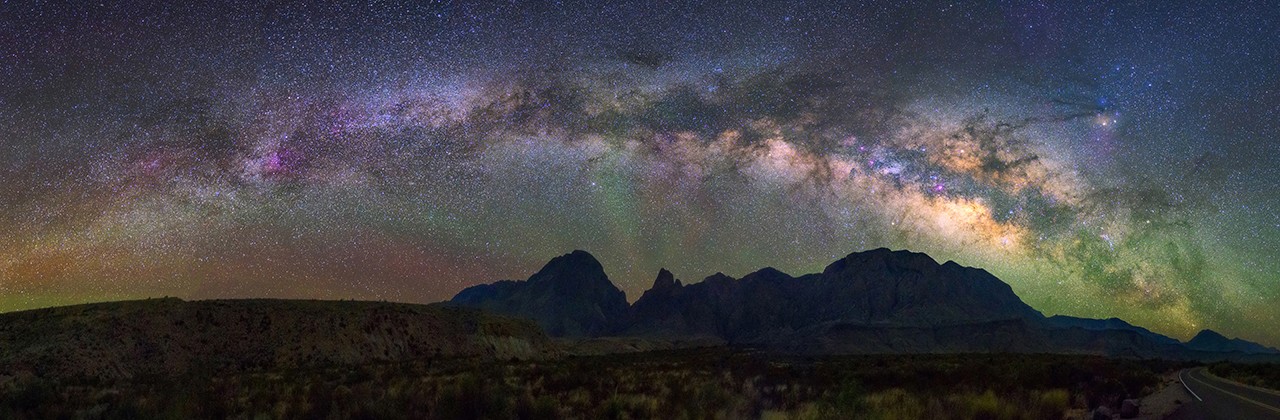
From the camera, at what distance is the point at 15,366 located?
33094 millimetres

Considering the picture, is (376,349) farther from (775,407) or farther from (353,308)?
(775,407)

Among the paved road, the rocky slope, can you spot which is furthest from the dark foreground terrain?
the rocky slope

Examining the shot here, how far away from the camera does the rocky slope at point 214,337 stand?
36531 millimetres

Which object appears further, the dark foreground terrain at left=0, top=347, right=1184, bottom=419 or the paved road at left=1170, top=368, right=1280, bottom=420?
the paved road at left=1170, top=368, right=1280, bottom=420

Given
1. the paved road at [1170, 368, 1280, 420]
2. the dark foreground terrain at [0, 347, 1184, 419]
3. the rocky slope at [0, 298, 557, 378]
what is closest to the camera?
the dark foreground terrain at [0, 347, 1184, 419]

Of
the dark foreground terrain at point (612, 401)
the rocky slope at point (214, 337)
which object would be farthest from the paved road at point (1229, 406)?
the rocky slope at point (214, 337)

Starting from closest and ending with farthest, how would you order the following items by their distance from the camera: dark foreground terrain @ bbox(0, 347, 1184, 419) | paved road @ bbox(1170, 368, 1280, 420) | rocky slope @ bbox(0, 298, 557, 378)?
dark foreground terrain @ bbox(0, 347, 1184, 419) < paved road @ bbox(1170, 368, 1280, 420) < rocky slope @ bbox(0, 298, 557, 378)

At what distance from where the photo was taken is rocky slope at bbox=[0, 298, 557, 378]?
36531 mm

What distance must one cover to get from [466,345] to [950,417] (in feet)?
184

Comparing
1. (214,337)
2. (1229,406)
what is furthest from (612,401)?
(214,337)

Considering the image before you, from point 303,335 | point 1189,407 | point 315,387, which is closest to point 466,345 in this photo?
point 303,335

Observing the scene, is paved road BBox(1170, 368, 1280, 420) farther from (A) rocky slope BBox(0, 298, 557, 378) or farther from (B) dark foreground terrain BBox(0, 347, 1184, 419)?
(A) rocky slope BBox(0, 298, 557, 378)

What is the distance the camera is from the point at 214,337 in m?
44.4

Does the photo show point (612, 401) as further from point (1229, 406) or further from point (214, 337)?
point (214, 337)
